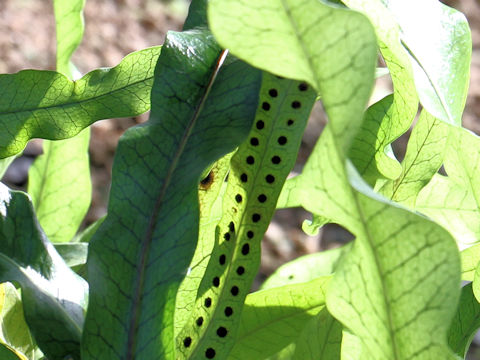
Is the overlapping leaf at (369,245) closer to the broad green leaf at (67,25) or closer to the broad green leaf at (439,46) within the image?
the broad green leaf at (439,46)

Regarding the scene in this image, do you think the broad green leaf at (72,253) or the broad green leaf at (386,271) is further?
the broad green leaf at (72,253)

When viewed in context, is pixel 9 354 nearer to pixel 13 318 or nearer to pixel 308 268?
pixel 13 318

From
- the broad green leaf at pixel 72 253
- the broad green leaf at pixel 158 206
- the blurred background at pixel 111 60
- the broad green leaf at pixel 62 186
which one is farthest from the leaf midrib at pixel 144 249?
the blurred background at pixel 111 60

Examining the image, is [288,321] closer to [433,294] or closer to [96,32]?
[433,294]

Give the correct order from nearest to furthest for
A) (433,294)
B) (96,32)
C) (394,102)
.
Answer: (433,294)
(394,102)
(96,32)

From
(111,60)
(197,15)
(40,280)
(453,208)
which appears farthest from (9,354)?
(111,60)

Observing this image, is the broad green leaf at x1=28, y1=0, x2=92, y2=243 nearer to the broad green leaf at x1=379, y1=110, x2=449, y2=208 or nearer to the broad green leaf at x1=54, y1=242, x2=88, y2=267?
the broad green leaf at x1=54, y1=242, x2=88, y2=267

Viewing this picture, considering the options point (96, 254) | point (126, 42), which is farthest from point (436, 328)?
point (126, 42)
